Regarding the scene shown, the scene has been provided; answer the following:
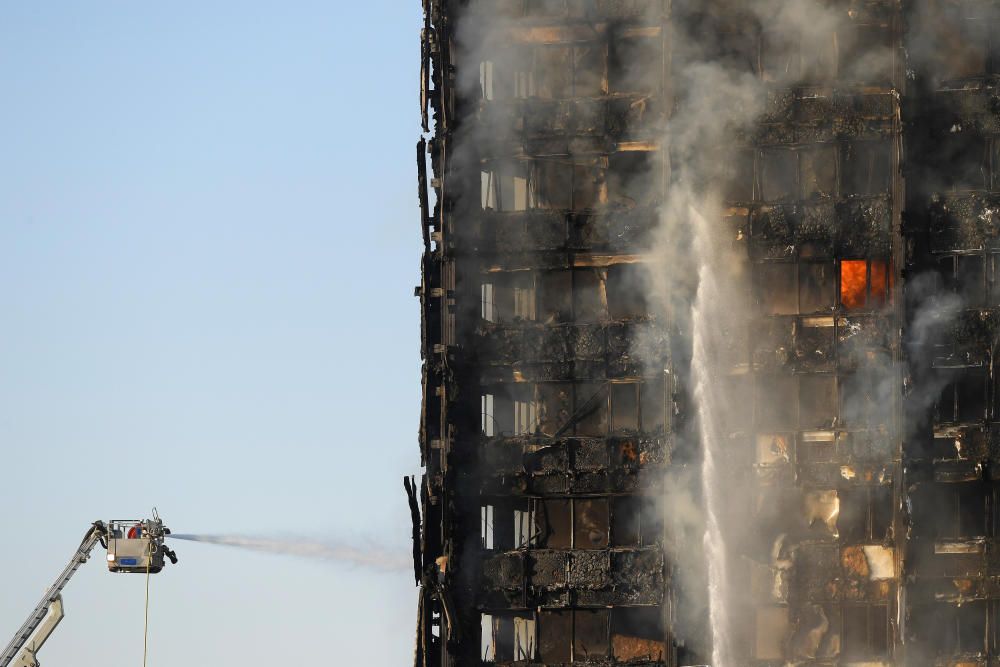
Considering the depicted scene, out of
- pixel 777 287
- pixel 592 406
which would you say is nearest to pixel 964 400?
pixel 777 287

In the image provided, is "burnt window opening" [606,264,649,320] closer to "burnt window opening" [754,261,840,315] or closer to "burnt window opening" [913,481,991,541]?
"burnt window opening" [754,261,840,315]

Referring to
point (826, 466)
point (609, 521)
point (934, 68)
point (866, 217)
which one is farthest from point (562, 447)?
point (934, 68)

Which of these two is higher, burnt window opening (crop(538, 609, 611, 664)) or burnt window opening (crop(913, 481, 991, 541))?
burnt window opening (crop(913, 481, 991, 541))

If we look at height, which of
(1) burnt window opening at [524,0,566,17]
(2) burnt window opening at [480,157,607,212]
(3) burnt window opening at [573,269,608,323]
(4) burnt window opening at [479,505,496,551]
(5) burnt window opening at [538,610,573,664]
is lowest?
(5) burnt window opening at [538,610,573,664]

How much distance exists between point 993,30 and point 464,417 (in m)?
10.6

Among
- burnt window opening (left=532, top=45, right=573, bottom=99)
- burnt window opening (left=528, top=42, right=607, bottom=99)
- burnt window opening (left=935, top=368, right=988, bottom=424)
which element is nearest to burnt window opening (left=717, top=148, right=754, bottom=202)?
burnt window opening (left=528, top=42, right=607, bottom=99)

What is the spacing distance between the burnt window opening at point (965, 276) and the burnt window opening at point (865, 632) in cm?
517

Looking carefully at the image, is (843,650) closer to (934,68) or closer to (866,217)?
(866,217)

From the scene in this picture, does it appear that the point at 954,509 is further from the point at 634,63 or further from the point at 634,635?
the point at 634,63

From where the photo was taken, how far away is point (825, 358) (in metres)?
27.6

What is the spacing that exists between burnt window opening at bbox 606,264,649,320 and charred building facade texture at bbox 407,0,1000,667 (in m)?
0.04

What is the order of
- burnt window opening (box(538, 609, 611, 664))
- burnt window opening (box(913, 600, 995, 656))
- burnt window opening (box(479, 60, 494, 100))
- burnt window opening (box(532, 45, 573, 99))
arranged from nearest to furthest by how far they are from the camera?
burnt window opening (box(913, 600, 995, 656))
burnt window opening (box(538, 609, 611, 664))
burnt window opening (box(532, 45, 573, 99))
burnt window opening (box(479, 60, 494, 100))

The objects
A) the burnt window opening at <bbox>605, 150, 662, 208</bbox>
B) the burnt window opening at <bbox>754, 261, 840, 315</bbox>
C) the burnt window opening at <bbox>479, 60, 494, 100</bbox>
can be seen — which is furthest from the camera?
the burnt window opening at <bbox>479, 60, 494, 100</bbox>

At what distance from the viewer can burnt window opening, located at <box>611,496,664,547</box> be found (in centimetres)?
2783
